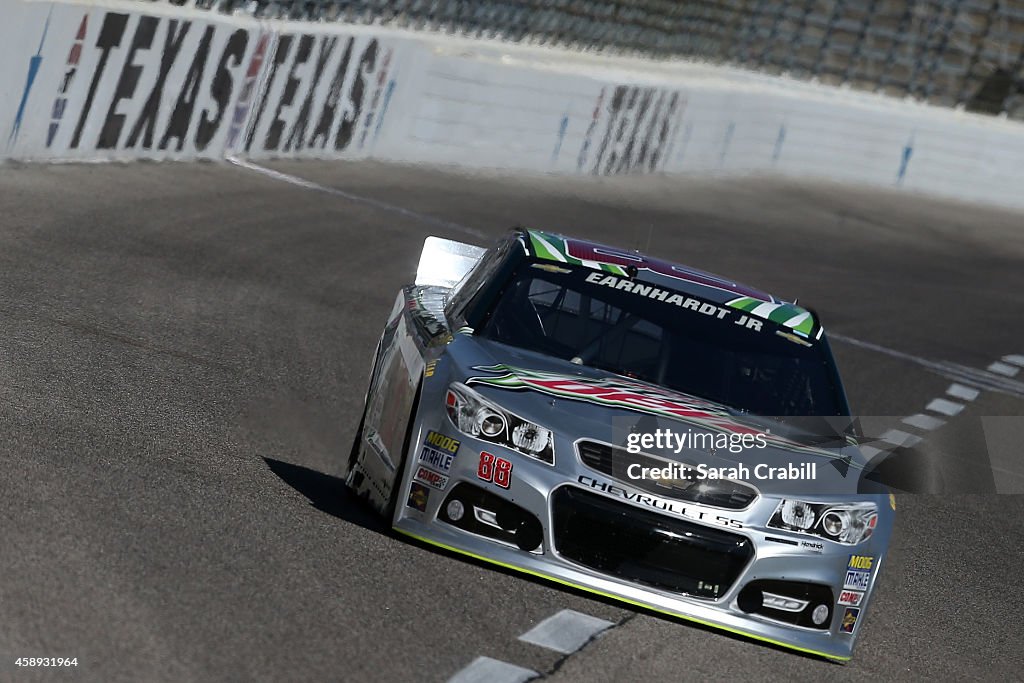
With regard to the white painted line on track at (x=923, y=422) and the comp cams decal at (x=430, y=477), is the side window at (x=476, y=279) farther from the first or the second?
the white painted line on track at (x=923, y=422)

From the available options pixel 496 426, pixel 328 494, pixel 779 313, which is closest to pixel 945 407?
pixel 779 313

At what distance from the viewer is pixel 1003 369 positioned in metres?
17.0

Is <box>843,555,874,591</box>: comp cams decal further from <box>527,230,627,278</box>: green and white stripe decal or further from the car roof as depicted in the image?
<box>527,230,627,278</box>: green and white stripe decal

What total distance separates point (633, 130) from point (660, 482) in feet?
65.9

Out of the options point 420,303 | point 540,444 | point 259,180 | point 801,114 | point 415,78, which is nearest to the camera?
point 540,444

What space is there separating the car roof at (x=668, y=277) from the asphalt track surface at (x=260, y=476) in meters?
0.86

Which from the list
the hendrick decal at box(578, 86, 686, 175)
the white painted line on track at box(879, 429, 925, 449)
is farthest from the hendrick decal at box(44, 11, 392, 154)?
the white painted line on track at box(879, 429, 925, 449)

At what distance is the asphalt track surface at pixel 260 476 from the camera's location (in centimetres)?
549

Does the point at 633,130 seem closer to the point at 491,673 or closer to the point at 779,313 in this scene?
the point at 779,313

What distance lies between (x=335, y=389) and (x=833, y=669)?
4.45m

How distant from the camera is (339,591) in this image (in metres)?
6.03

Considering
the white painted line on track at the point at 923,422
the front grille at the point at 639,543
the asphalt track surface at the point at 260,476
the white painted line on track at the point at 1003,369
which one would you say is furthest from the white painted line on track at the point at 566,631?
the white painted line on track at the point at 1003,369

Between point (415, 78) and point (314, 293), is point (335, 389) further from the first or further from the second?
point (415, 78)

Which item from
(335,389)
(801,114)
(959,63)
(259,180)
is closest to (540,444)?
(335,389)
